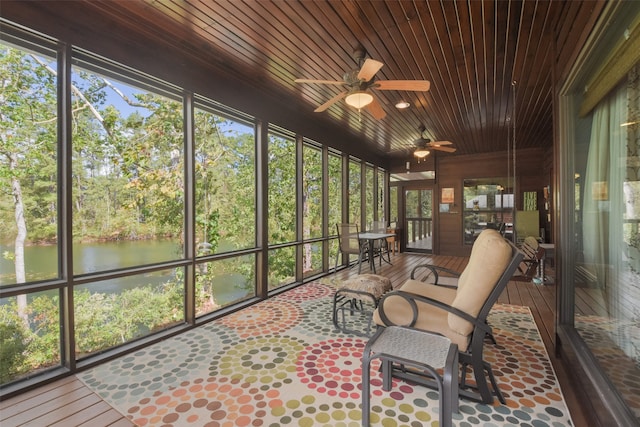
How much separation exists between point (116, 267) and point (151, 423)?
1.47 metres

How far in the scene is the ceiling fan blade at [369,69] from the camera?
7.69ft

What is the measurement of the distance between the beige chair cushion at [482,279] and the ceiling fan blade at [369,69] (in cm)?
164

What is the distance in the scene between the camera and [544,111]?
4.60m

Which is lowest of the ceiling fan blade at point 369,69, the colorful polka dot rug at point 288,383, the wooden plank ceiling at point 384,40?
the colorful polka dot rug at point 288,383

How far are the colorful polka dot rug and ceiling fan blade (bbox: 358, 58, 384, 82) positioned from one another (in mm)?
2480

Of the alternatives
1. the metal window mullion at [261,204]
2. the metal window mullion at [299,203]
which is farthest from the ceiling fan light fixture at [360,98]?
the metal window mullion at [299,203]

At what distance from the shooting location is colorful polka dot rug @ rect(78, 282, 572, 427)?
68.1 inches

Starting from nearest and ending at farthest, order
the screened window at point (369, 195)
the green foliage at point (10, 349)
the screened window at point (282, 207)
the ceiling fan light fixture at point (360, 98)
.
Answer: the green foliage at point (10, 349) → the ceiling fan light fixture at point (360, 98) → the screened window at point (282, 207) → the screened window at point (369, 195)

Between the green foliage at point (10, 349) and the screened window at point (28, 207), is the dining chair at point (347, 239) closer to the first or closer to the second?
the screened window at point (28, 207)

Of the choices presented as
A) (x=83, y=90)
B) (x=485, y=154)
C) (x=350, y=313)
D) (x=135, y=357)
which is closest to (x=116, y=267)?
(x=135, y=357)

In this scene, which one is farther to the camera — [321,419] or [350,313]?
[350,313]

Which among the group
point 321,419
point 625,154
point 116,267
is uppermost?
point 625,154

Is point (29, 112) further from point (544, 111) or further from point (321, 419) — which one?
point (544, 111)

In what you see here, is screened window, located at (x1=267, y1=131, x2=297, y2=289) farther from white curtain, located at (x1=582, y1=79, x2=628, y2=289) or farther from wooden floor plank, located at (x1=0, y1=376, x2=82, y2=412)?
white curtain, located at (x1=582, y1=79, x2=628, y2=289)
